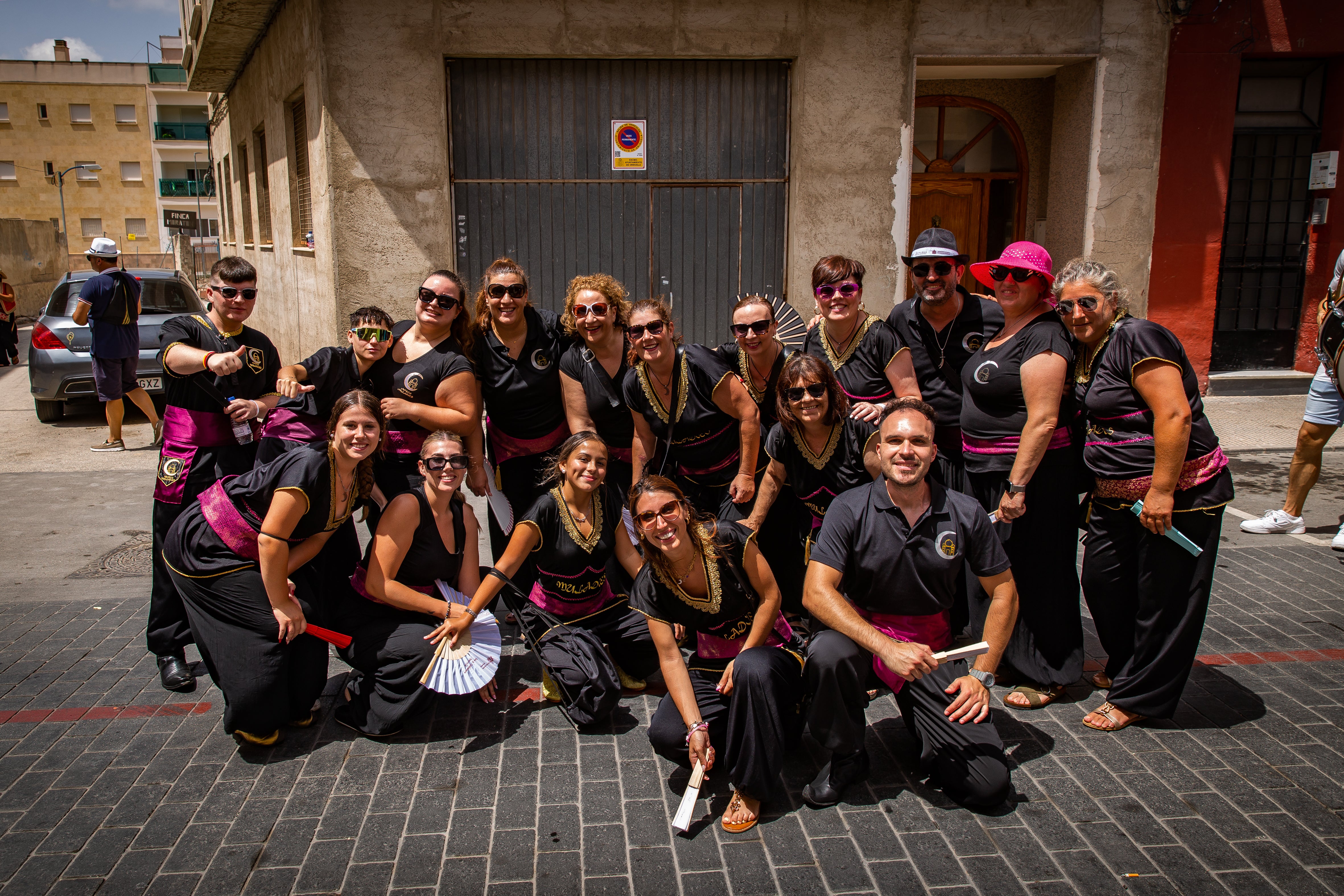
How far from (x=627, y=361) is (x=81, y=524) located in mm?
4808

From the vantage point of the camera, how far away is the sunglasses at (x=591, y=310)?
14.5 ft

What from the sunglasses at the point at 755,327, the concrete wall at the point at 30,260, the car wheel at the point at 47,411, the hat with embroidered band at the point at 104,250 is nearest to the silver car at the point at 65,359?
the car wheel at the point at 47,411

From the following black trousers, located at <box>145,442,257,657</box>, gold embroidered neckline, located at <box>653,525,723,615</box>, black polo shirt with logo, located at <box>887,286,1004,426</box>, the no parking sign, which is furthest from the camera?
the no parking sign

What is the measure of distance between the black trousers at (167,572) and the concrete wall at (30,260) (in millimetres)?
25280

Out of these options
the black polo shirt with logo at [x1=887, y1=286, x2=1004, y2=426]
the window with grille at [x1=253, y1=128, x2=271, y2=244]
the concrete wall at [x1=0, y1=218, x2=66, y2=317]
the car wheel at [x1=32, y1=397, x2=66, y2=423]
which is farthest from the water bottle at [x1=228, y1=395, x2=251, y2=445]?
the concrete wall at [x1=0, y1=218, x2=66, y2=317]

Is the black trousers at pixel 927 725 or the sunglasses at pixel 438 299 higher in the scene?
the sunglasses at pixel 438 299

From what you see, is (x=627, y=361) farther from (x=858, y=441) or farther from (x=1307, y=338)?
(x=1307, y=338)

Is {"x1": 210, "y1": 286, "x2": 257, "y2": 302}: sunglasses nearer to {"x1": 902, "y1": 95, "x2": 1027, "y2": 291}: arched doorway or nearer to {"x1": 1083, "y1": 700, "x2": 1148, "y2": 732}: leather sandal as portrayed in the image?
{"x1": 1083, "y1": 700, "x2": 1148, "y2": 732}: leather sandal

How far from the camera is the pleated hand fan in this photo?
12.4 ft

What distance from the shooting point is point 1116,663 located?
4051mm

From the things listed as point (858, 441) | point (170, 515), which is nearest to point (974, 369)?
point (858, 441)

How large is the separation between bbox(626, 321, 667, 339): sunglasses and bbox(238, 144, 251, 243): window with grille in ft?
43.5

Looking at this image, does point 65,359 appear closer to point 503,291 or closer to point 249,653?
point 503,291

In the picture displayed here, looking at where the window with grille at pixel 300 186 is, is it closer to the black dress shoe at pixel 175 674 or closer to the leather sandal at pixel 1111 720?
the black dress shoe at pixel 175 674
